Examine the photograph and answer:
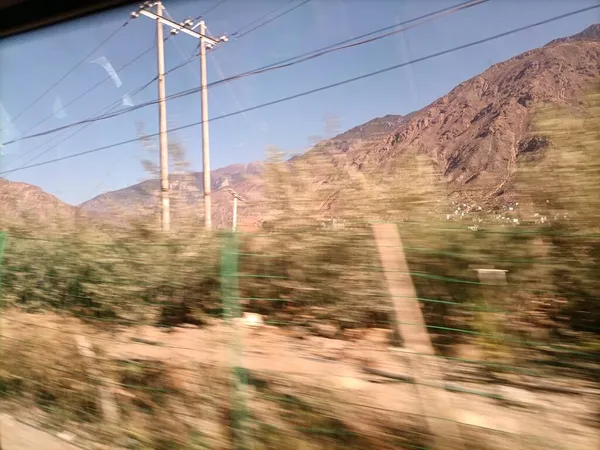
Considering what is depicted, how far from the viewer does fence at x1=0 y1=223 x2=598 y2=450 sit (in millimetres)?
2658

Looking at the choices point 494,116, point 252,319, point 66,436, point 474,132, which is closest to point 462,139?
point 474,132

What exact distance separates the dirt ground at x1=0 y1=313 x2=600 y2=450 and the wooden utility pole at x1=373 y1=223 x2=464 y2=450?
0.07m

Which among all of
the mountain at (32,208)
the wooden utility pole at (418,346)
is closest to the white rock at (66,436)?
the wooden utility pole at (418,346)

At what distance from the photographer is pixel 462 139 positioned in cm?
576

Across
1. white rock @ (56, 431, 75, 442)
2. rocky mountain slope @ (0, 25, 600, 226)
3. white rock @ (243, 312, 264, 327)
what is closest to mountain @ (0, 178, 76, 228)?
rocky mountain slope @ (0, 25, 600, 226)

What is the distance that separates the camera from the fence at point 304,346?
2658mm

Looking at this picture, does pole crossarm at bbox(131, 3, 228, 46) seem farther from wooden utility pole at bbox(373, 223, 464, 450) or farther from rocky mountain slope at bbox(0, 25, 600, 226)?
wooden utility pole at bbox(373, 223, 464, 450)

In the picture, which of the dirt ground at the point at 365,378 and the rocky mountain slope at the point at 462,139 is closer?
the dirt ground at the point at 365,378

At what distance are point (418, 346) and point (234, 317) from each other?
127 centimetres

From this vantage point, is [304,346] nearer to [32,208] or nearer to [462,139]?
[462,139]

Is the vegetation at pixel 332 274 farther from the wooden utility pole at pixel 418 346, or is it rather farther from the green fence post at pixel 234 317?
the wooden utility pole at pixel 418 346

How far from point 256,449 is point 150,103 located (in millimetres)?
11939

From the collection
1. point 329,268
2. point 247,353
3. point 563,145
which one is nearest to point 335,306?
point 329,268

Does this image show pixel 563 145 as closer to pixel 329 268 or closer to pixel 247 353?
pixel 329 268
